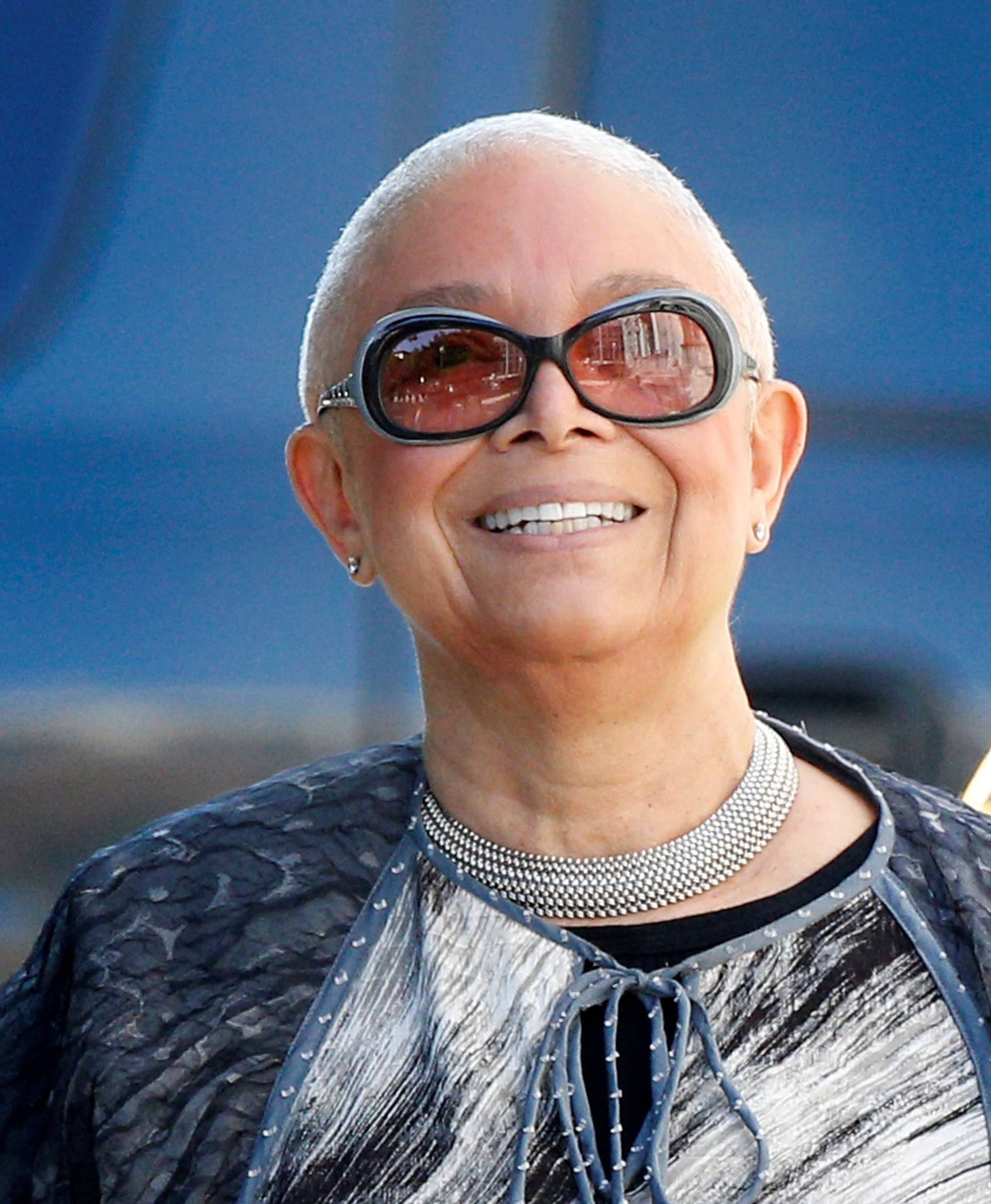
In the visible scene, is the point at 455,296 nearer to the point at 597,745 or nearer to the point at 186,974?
the point at 597,745

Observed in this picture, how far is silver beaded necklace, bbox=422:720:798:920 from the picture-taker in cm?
199

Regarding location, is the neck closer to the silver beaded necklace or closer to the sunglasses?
the silver beaded necklace

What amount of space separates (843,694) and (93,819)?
0.91 m

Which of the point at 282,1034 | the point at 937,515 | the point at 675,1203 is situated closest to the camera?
the point at 675,1203

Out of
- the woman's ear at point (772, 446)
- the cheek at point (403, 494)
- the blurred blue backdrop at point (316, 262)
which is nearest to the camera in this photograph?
the cheek at point (403, 494)

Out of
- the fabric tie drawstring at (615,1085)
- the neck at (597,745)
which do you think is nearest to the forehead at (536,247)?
the neck at (597,745)

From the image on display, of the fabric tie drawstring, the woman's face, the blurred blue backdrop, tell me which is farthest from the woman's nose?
the blurred blue backdrop

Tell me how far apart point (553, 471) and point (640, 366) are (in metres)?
0.12

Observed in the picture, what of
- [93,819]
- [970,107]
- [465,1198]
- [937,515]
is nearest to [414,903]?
[465,1198]

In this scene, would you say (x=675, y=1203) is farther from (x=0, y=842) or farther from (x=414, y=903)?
(x=0, y=842)

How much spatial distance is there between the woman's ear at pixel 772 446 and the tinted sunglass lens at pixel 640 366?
0.17 m

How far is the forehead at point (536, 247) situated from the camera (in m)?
1.94

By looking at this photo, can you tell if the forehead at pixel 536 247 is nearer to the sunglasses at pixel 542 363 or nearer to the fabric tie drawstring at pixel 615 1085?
the sunglasses at pixel 542 363

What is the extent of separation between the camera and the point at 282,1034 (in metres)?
2.01
